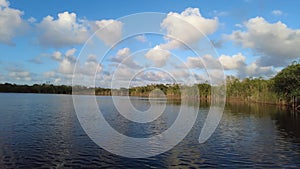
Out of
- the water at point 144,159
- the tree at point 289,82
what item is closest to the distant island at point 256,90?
the tree at point 289,82

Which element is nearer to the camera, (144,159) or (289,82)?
(144,159)

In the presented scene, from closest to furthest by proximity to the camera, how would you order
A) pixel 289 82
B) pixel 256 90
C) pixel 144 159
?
1. pixel 144 159
2. pixel 289 82
3. pixel 256 90

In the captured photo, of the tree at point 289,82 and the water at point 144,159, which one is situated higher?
the tree at point 289,82

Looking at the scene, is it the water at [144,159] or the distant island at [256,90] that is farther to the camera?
the distant island at [256,90]

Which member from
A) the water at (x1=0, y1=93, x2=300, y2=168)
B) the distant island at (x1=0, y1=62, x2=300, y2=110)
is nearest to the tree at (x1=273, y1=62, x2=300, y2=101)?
the distant island at (x1=0, y1=62, x2=300, y2=110)

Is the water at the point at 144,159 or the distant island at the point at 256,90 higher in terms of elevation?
the distant island at the point at 256,90

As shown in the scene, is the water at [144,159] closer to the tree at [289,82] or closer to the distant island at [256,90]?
the distant island at [256,90]

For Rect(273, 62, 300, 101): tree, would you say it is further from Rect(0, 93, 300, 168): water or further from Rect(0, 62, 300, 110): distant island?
Rect(0, 93, 300, 168): water

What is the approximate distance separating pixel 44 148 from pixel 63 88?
166 meters

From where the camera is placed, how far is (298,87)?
60.4 m

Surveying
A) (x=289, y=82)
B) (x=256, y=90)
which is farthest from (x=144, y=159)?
(x=256, y=90)

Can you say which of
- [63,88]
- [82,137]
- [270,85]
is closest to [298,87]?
[270,85]

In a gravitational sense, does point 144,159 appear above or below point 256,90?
below

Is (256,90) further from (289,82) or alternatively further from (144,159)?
(144,159)
